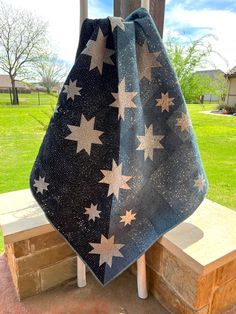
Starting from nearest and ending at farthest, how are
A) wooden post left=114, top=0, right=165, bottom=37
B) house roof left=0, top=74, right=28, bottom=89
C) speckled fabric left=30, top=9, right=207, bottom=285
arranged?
speckled fabric left=30, top=9, right=207, bottom=285, wooden post left=114, top=0, right=165, bottom=37, house roof left=0, top=74, right=28, bottom=89

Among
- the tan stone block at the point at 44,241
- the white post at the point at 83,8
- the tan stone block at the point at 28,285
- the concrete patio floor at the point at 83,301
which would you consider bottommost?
the concrete patio floor at the point at 83,301

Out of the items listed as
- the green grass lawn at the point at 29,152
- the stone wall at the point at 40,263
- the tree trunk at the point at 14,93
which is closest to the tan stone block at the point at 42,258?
the stone wall at the point at 40,263

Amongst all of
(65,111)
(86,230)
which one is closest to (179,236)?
(86,230)

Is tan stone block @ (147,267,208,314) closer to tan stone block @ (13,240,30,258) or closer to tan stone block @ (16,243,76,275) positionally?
tan stone block @ (16,243,76,275)

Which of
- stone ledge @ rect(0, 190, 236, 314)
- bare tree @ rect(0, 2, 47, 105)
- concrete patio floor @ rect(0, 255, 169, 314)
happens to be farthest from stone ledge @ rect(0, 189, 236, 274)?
bare tree @ rect(0, 2, 47, 105)

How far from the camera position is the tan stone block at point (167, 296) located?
0.84m

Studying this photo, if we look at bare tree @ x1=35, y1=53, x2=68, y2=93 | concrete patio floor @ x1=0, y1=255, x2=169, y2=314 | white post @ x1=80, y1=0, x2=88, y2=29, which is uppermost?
white post @ x1=80, y1=0, x2=88, y2=29

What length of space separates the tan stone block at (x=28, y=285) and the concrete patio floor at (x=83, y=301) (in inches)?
0.9

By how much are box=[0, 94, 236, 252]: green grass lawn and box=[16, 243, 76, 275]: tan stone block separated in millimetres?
529

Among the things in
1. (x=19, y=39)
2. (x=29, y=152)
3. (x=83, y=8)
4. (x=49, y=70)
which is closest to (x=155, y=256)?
A: (x=83, y=8)

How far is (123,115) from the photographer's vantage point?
648mm

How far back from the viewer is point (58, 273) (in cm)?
102

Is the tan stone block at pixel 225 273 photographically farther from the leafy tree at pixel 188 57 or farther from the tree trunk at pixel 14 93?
the tree trunk at pixel 14 93

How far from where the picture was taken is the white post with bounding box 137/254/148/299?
2.99 feet
